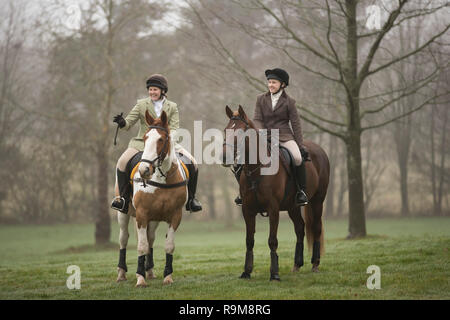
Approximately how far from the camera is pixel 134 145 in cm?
842

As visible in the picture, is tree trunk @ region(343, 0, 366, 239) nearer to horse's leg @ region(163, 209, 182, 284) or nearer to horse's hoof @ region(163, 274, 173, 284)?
horse's leg @ region(163, 209, 182, 284)

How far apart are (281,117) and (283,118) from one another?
0.14ft

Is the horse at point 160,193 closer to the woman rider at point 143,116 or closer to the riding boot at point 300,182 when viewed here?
the woman rider at point 143,116

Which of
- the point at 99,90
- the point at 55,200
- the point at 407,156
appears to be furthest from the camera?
the point at 407,156

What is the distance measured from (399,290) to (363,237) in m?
7.91

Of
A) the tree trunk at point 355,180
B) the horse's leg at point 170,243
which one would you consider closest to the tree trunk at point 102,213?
the tree trunk at point 355,180

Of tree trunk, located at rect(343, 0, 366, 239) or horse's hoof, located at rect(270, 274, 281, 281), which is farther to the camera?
tree trunk, located at rect(343, 0, 366, 239)

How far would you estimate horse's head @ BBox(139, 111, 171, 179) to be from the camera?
682 cm

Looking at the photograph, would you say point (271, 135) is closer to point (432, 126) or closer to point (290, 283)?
point (290, 283)

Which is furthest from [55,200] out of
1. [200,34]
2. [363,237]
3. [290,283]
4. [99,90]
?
[290,283]

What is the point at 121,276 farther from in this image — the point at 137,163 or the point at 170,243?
the point at 137,163

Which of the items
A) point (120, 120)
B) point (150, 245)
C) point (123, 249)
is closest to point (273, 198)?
point (150, 245)

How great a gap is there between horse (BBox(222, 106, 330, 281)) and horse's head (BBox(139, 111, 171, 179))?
859mm

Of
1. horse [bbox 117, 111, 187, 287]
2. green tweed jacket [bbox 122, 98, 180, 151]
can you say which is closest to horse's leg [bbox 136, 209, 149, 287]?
horse [bbox 117, 111, 187, 287]
